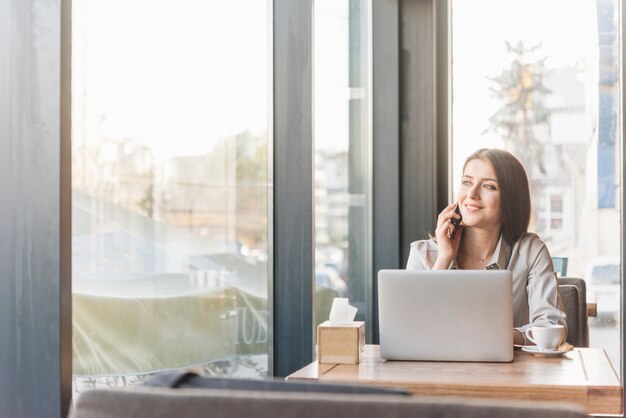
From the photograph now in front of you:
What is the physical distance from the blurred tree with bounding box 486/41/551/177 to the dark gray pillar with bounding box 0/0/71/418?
10.6 ft

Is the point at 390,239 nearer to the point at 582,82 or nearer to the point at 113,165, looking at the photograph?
the point at 582,82

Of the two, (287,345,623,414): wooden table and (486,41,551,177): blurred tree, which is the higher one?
Answer: (486,41,551,177): blurred tree

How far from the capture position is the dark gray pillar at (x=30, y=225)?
1.91 metres

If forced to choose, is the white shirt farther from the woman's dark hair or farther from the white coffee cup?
the white coffee cup

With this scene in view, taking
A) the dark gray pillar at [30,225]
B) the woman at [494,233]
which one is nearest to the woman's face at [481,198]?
the woman at [494,233]

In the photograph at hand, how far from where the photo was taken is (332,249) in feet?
13.8

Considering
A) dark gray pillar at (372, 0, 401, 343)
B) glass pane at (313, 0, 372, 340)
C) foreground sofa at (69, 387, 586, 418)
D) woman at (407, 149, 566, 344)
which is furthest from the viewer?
dark gray pillar at (372, 0, 401, 343)

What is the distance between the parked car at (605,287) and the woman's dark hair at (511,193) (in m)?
1.51

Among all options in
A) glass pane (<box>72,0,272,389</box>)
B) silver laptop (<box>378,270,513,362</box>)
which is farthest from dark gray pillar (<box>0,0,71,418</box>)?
silver laptop (<box>378,270,513,362</box>)

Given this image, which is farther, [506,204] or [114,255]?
[506,204]

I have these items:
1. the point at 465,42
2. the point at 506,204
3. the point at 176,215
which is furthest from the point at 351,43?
the point at 176,215

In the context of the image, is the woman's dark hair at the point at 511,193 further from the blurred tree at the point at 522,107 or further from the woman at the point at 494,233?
the blurred tree at the point at 522,107

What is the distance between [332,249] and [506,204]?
1357 mm

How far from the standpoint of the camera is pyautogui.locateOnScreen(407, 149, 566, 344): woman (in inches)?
115
